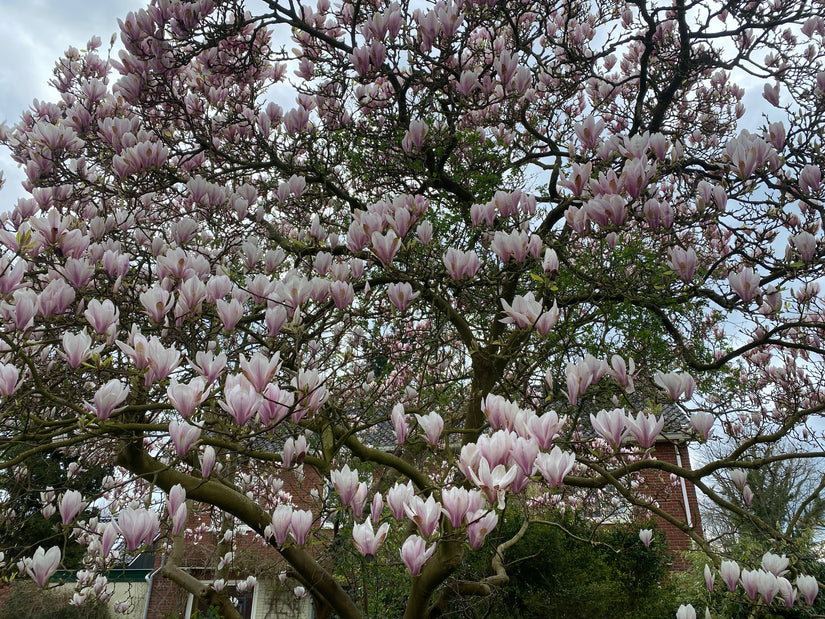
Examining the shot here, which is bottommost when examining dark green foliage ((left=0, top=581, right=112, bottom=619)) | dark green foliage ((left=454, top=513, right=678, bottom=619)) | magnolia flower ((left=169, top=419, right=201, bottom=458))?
dark green foliage ((left=0, top=581, right=112, bottom=619))

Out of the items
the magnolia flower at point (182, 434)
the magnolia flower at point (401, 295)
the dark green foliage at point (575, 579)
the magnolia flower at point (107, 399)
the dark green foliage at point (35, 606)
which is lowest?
the dark green foliage at point (35, 606)

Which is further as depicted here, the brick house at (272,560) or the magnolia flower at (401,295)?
the brick house at (272,560)

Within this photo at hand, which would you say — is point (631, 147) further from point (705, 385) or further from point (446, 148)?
point (705, 385)

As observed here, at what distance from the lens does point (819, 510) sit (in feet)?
37.9

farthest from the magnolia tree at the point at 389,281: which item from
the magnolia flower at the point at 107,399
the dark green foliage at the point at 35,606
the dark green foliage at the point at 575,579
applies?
the dark green foliage at the point at 35,606

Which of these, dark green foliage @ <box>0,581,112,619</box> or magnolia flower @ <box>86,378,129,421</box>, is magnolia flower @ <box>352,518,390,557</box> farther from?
dark green foliage @ <box>0,581,112,619</box>

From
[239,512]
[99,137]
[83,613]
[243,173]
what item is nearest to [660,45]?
[243,173]

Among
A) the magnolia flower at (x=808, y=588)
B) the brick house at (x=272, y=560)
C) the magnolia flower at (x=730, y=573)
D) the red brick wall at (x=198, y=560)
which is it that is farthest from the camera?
the brick house at (x=272, y=560)

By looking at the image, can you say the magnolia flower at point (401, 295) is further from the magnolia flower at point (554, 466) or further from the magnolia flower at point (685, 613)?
the magnolia flower at point (685, 613)

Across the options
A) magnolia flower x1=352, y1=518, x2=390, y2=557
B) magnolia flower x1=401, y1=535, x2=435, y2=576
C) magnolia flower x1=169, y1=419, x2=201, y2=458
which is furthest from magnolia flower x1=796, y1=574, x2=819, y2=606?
magnolia flower x1=169, y1=419, x2=201, y2=458

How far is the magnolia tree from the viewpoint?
1.98 metres

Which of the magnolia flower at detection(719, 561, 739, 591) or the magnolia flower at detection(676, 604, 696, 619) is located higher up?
the magnolia flower at detection(719, 561, 739, 591)

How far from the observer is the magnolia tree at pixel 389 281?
1.98 meters

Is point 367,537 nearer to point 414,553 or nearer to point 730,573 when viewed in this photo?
point 414,553
